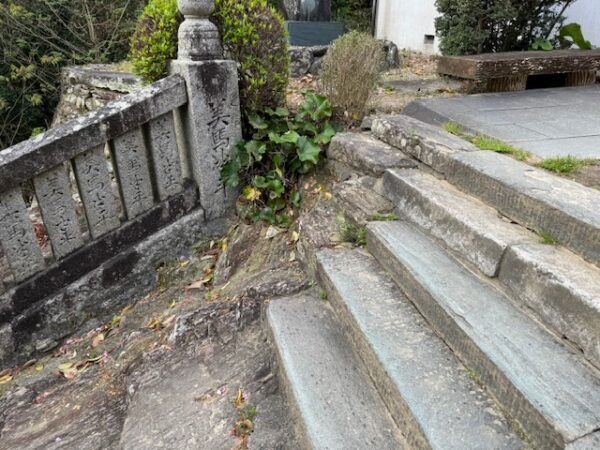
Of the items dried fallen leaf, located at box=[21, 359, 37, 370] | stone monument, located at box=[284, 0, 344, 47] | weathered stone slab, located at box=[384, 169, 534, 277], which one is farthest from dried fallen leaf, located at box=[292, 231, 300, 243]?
stone monument, located at box=[284, 0, 344, 47]

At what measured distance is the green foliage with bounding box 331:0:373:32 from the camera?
10422mm

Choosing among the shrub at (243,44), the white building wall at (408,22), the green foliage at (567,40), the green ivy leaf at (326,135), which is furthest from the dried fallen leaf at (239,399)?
the white building wall at (408,22)

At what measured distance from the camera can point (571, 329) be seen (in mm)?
1496

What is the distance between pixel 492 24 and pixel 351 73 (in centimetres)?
211

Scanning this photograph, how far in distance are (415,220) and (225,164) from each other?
150cm

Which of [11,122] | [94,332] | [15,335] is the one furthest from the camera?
[11,122]

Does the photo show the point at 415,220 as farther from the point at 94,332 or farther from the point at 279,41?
the point at 94,332

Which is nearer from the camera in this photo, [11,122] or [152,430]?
[152,430]

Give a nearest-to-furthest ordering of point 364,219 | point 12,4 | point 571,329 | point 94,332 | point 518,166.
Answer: point 571,329
point 518,166
point 364,219
point 94,332
point 12,4

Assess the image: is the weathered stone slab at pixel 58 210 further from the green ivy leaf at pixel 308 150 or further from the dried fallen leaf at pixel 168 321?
the green ivy leaf at pixel 308 150

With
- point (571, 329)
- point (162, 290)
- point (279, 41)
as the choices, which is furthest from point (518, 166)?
point (162, 290)

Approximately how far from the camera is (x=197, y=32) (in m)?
2.91

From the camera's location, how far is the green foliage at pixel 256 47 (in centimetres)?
302

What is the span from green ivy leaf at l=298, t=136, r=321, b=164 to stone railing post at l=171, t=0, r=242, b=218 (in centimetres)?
48
